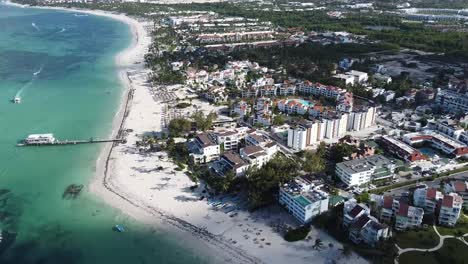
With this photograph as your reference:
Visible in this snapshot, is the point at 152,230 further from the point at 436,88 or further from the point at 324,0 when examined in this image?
the point at 324,0

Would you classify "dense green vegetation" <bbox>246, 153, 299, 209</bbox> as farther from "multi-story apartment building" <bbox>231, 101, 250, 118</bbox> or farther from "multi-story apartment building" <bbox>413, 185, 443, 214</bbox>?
"multi-story apartment building" <bbox>231, 101, 250, 118</bbox>

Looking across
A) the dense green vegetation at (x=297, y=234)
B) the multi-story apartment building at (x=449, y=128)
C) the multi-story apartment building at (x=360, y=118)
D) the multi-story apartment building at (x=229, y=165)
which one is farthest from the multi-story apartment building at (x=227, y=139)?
the multi-story apartment building at (x=449, y=128)

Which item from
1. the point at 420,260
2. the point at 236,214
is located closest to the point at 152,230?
the point at 236,214

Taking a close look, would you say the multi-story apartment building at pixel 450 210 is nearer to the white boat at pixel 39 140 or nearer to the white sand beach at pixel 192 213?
the white sand beach at pixel 192 213

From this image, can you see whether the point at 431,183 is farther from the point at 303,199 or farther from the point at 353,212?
the point at 303,199

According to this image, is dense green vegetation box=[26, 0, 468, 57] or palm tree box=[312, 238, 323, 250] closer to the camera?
palm tree box=[312, 238, 323, 250]

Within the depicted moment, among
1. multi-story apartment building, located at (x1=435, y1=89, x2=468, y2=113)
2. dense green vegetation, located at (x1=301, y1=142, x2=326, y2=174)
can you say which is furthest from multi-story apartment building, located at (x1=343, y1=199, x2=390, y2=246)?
multi-story apartment building, located at (x1=435, y1=89, x2=468, y2=113)
